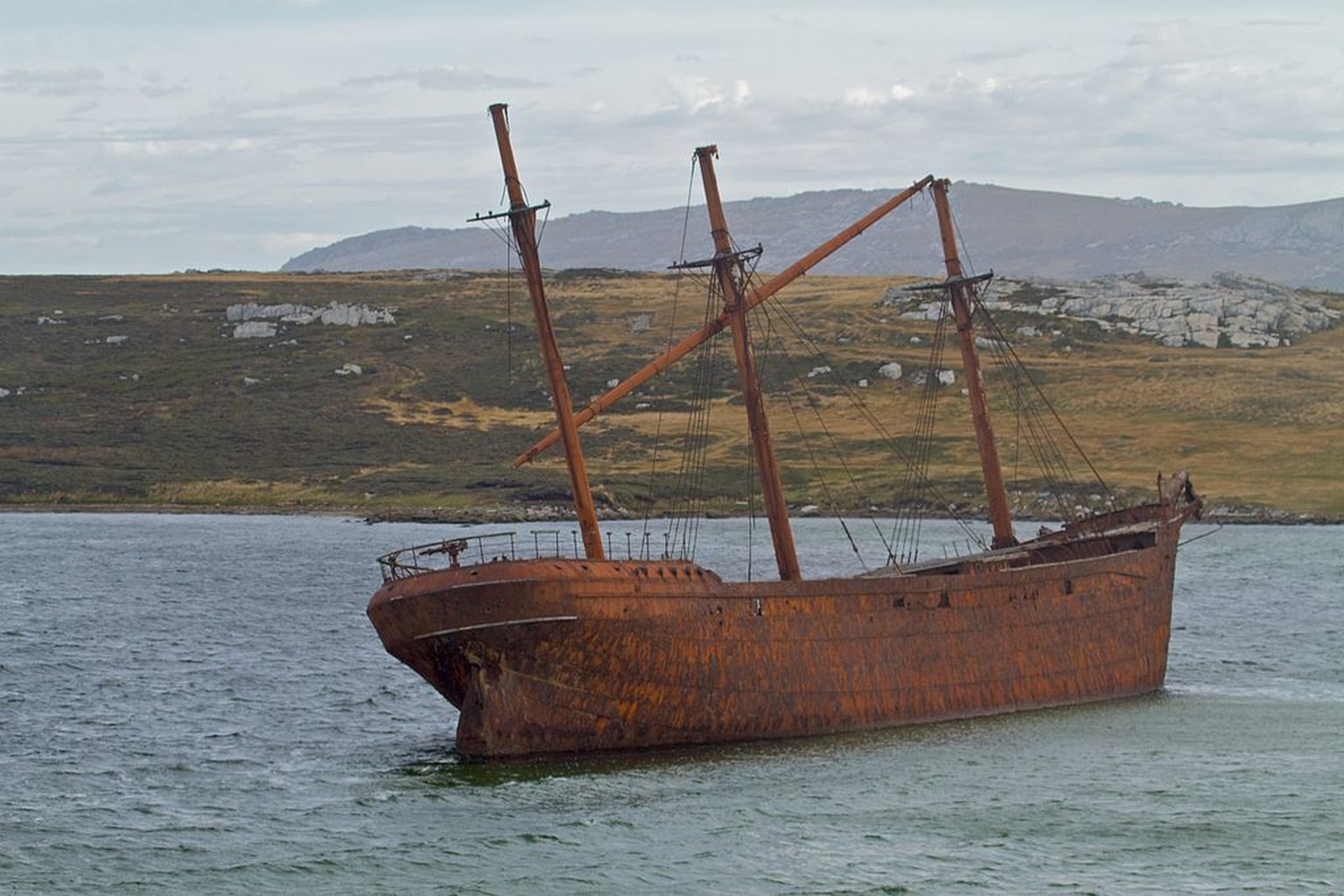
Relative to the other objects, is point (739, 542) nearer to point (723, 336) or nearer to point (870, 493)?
point (870, 493)

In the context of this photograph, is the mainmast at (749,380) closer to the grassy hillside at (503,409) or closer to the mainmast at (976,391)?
the mainmast at (976,391)

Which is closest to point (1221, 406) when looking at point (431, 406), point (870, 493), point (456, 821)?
point (870, 493)

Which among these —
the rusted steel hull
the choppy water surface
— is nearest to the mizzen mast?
the rusted steel hull

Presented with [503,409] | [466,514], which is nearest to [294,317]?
[503,409]

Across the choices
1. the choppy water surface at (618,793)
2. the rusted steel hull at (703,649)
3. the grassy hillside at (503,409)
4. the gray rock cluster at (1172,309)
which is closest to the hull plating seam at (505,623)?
the rusted steel hull at (703,649)

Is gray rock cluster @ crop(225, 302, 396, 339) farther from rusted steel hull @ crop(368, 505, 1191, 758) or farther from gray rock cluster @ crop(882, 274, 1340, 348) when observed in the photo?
rusted steel hull @ crop(368, 505, 1191, 758)

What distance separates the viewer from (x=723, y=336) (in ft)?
479

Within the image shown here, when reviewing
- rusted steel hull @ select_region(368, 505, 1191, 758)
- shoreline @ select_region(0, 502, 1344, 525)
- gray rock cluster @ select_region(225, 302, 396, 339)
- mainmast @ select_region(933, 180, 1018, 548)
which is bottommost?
shoreline @ select_region(0, 502, 1344, 525)

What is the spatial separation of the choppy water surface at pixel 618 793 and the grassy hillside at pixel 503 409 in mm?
52945

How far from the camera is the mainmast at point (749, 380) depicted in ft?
140

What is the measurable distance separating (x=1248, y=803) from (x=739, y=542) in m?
55.2

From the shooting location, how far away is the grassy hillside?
10662 centimetres

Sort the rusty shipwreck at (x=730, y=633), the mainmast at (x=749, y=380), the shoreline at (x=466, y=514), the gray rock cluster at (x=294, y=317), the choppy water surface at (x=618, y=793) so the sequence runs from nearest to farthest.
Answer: the choppy water surface at (x=618, y=793), the rusty shipwreck at (x=730, y=633), the mainmast at (x=749, y=380), the shoreline at (x=466, y=514), the gray rock cluster at (x=294, y=317)

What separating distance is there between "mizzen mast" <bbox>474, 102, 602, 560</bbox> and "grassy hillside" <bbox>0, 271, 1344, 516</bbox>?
2371 inches
